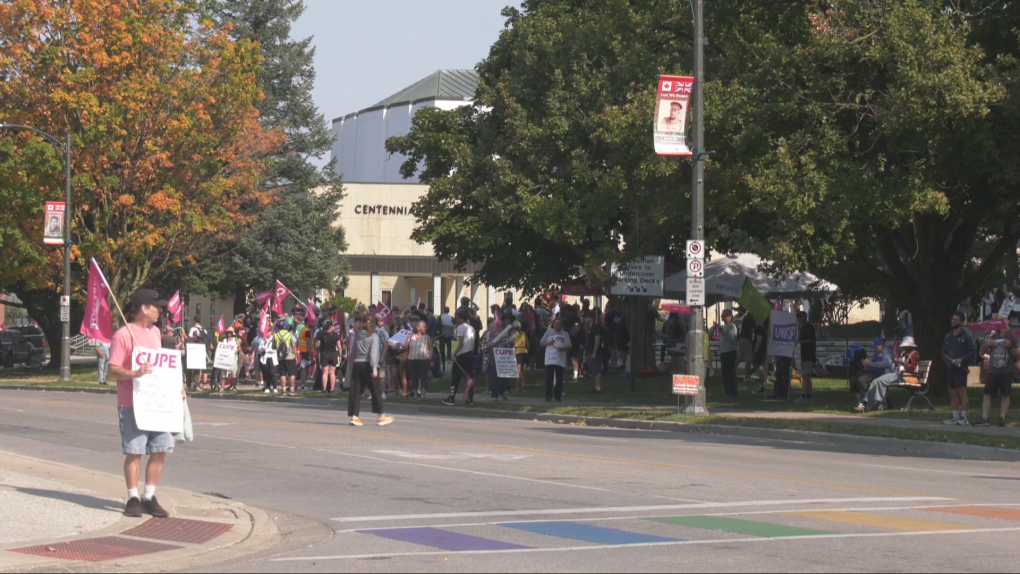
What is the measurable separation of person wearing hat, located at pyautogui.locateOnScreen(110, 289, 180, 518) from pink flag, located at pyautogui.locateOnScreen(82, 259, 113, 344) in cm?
444

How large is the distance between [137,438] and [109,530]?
911 millimetres

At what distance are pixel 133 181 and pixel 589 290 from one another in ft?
51.7

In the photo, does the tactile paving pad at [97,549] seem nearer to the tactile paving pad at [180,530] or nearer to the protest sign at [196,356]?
the tactile paving pad at [180,530]

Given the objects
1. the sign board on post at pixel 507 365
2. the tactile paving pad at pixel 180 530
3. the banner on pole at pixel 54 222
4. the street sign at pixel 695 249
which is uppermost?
the banner on pole at pixel 54 222

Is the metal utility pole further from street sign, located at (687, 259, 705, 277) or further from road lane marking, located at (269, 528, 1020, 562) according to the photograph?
road lane marking, located at (269, 528, 1020, 562)

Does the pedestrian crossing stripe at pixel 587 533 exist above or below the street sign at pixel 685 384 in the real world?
below

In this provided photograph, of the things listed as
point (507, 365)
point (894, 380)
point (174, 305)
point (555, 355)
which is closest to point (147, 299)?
point (894, 380)

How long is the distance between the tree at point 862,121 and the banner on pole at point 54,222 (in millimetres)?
23004

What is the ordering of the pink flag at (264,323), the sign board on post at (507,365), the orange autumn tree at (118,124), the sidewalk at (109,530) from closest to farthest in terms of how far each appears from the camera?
the sidewalk at (109,530) < the sign board on post at (507,365) < the pink flag at (264,323) < the orange autumn tree at (118,124)

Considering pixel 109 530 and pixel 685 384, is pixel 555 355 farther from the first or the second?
pixel 109 530

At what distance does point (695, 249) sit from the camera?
75.9ft

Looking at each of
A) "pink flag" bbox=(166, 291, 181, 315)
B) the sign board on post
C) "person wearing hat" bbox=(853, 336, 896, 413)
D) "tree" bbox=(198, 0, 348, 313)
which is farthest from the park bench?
"tree" bbox=(198, 0, 348, 313)

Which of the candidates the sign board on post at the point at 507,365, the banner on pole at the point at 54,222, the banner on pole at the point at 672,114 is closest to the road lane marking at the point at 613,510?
the banner on pole at the point at 672,114

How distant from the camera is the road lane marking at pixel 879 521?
35.2ft
